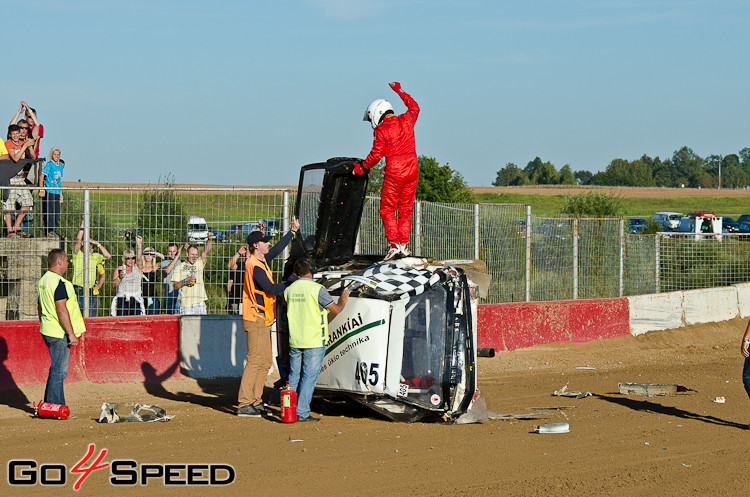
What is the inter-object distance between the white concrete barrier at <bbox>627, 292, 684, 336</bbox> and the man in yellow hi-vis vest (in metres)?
11.1

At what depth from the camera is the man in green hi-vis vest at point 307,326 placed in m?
9.16

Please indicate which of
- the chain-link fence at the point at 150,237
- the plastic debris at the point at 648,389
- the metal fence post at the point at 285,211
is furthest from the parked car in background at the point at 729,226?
the metal fence post at the point at 285,211

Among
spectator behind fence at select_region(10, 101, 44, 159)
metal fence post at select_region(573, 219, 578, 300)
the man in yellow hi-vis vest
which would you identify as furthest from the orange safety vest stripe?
metal fence post at select_region(573, 219, 578, 300)

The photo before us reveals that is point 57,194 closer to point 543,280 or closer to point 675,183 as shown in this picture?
point 543,280

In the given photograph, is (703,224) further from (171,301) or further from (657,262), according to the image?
(171,301)

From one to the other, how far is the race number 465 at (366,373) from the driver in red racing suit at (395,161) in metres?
1.68

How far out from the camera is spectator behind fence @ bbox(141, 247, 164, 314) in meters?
12.1

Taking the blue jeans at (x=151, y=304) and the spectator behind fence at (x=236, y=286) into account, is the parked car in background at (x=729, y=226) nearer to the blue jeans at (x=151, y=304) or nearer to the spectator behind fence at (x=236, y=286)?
the spectator behind fence at (x=236, y=286)

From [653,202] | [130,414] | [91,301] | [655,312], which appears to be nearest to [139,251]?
[91,301]

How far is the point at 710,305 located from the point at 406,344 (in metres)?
11.6

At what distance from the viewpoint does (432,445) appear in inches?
326

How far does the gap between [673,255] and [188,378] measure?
1274cm

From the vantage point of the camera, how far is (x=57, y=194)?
39.2ft

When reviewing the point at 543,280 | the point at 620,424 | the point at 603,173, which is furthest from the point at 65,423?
the point at 603,173
